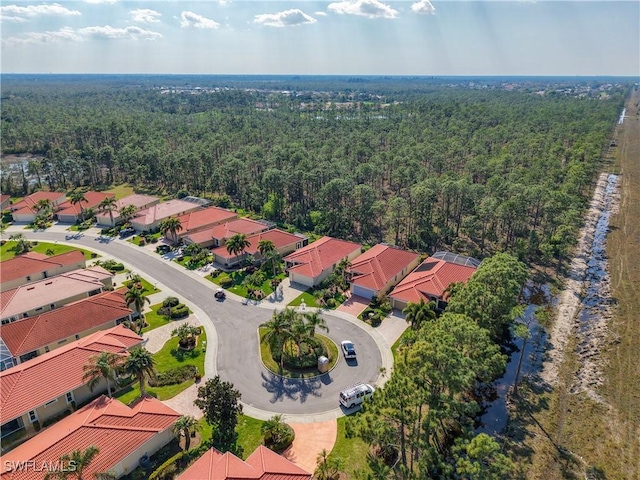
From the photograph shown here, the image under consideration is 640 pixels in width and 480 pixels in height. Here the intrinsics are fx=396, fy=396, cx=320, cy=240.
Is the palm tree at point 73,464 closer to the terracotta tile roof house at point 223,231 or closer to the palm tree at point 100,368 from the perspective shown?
the palm tree at point 100,368

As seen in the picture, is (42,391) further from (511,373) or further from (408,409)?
(511,373)

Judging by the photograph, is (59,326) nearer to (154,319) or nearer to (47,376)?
(47,376)

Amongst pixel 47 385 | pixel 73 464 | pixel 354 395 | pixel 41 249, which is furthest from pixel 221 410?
pixel 41 249

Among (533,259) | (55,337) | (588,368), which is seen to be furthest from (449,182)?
(55,337)

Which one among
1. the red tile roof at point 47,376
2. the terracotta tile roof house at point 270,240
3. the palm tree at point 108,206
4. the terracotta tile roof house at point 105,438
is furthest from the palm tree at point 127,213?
the terracotta tile roof house at point 105,438

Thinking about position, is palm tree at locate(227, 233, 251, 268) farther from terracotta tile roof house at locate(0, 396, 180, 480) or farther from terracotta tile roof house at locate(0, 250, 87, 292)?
terracotta tile roof house at locate(0, 396, 180, 480)

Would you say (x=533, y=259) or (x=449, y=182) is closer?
→ (x=533, y=259)
